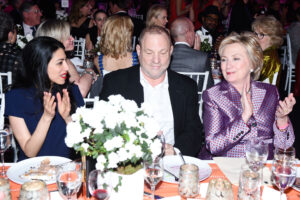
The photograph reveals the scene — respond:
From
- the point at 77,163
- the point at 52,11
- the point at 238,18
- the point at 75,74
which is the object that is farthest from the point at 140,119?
the point at 52,11

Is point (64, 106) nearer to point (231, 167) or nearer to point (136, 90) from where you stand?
point (136, 90)

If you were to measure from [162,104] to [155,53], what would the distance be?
39cm

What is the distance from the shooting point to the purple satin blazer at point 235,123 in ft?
7.51

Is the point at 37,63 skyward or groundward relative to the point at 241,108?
skyward

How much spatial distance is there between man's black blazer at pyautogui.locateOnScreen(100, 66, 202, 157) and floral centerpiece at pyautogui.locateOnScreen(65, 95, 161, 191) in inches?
43.6

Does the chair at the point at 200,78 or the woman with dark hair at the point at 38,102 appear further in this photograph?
the chair at the point at 200,78

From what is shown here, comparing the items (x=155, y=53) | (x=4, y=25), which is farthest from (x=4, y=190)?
(x=4, y=25)

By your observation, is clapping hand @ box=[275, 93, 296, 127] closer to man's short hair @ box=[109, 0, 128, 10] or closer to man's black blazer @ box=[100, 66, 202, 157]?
man's black blazer @ box=[100, 66, 202, 157]

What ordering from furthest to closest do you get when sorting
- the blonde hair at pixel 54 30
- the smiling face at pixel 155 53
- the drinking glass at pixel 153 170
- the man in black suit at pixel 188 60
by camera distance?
the man in black suit at pixel 188 60, the blonde hair at pixel 54 30, the smiling face at pixel 155 53, the drinking glass at pixel 153 170

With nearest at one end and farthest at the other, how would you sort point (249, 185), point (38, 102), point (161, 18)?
point (249, 185)
point (38, 102)
point (161, 18)

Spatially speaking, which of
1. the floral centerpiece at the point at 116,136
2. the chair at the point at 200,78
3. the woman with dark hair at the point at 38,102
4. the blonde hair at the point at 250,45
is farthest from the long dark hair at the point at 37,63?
the chair at the point at 200,78

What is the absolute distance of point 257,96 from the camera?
2.50 m

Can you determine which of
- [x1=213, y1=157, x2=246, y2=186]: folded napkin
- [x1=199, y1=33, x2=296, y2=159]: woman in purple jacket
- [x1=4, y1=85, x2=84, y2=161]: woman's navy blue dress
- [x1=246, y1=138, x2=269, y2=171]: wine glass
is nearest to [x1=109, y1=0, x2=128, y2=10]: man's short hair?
[x1=199, y1=33, x2=296, y2=159]: woman in purple jacket

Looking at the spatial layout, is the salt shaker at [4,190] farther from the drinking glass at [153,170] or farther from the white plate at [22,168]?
the drinking glass at [153,170]
